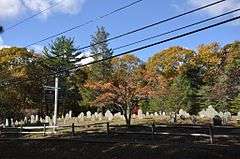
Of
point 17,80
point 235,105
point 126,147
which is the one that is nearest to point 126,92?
point 126,147

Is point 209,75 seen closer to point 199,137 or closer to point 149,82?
point 149,82

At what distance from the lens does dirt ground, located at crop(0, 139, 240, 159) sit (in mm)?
22688

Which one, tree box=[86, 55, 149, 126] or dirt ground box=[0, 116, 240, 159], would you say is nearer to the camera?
dirt ground box=[0, 116, 240, 159]

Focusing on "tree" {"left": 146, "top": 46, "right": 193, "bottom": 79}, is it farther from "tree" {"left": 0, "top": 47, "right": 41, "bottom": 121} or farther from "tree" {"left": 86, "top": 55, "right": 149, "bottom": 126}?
"tree" {"left": 86, "top": 55, "right": 149, "bottom": 126}

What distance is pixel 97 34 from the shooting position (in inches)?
4213

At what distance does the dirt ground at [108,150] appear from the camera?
22.7 m

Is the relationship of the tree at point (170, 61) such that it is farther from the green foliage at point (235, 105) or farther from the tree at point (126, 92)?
the tree at point (126, 92)

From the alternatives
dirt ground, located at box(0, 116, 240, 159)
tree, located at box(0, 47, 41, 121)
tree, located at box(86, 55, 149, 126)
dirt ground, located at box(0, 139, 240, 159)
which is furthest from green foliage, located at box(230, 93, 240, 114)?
dirt ground, located at box(0, 139, 240, 159)

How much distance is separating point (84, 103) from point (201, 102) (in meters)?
20.2

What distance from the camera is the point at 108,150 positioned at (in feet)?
85.2

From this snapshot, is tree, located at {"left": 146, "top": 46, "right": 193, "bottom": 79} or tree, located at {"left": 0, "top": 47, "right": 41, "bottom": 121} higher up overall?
tree, located at {"left": 146, "top": 46, "right": 193, "bottom": 79}

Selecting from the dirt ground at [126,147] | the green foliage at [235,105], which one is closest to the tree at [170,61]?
the green foliage at [235,105]

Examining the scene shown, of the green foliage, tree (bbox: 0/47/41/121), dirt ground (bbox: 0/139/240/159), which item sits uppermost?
tree (bbox: 0/47/41/121)

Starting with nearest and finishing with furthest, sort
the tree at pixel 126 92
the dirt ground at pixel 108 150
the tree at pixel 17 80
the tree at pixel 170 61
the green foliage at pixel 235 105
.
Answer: the dirt ground at pixel 108 150 → the tree at pixel 126 92 → the tree at pixel 17 80 → the green foliage at pixel 235 105 → the tree at pixel 170 61
